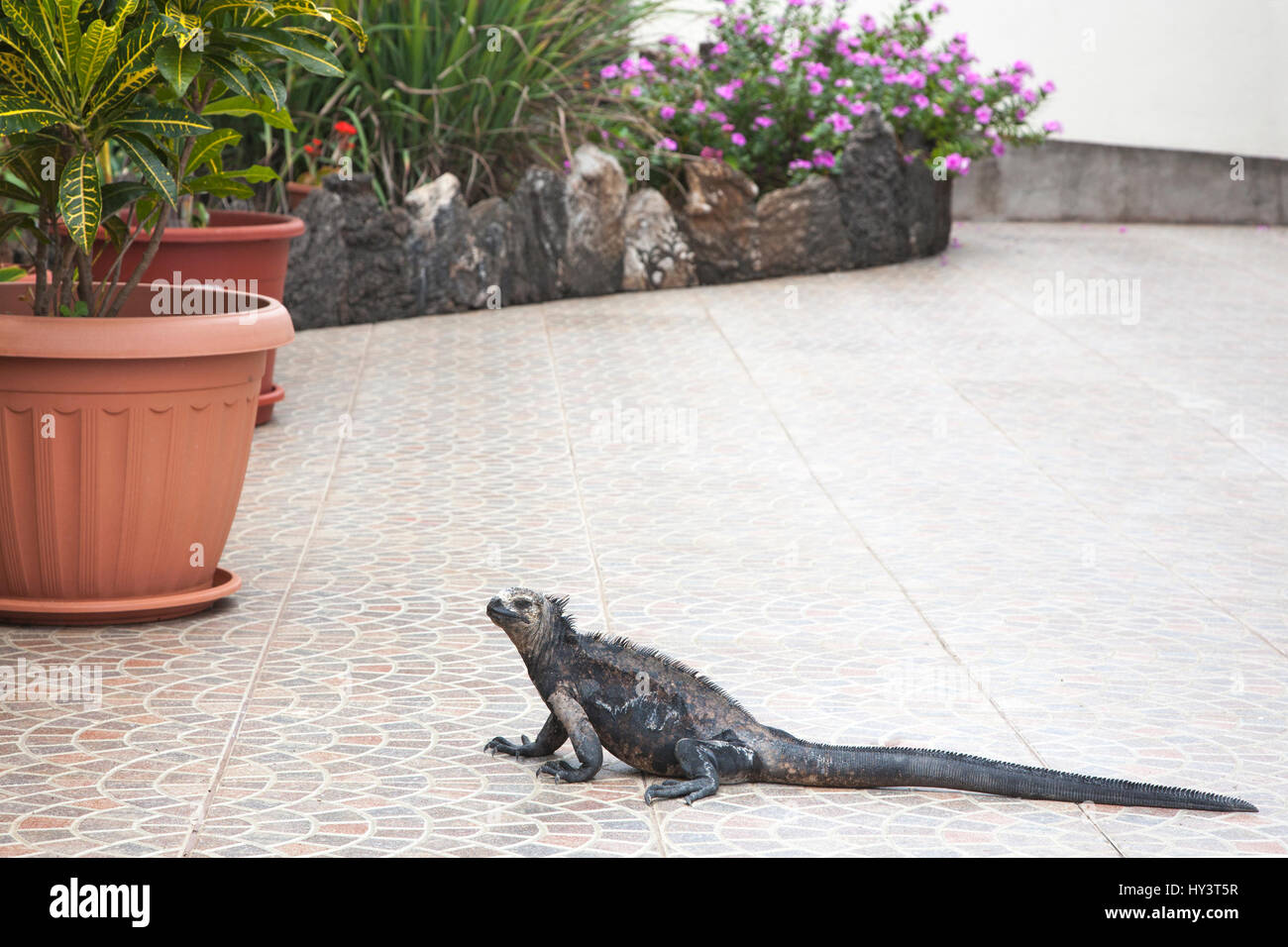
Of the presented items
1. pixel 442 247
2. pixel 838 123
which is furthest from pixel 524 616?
pixel 838 123

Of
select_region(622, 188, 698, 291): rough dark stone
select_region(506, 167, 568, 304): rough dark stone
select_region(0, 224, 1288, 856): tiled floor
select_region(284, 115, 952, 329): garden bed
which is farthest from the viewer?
select_region(622, 188, 698, 291): rough dark stone

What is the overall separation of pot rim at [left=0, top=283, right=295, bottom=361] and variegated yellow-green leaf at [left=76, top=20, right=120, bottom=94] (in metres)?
0.56

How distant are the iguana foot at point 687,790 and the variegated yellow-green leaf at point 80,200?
190 cm

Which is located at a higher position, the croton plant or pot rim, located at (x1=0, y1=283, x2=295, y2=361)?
the croton plant

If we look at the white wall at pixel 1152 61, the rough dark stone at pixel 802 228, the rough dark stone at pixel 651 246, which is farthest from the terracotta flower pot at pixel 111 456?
the white wall at pixel 1152 61

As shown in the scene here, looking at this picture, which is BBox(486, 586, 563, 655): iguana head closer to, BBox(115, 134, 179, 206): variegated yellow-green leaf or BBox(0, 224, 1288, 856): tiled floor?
BBox(0, 224, 1288, 856): tiled floor

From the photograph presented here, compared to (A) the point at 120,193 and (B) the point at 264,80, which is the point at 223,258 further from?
(B) the point at 264,80

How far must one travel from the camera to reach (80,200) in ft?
11.8

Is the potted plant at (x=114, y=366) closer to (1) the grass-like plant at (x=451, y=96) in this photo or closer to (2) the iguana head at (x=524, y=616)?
(2) the iguana head at (x=524, y=616)

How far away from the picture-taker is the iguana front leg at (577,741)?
9.66 feet

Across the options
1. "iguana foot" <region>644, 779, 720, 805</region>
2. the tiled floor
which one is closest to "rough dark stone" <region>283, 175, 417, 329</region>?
the tiled floor

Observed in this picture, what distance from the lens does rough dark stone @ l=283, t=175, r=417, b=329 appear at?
7941 millimetres

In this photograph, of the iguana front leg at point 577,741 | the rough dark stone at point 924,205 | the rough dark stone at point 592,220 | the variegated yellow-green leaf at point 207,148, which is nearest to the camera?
the iguana front leg at point 577,741

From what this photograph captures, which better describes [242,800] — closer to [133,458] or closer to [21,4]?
[133,458]
